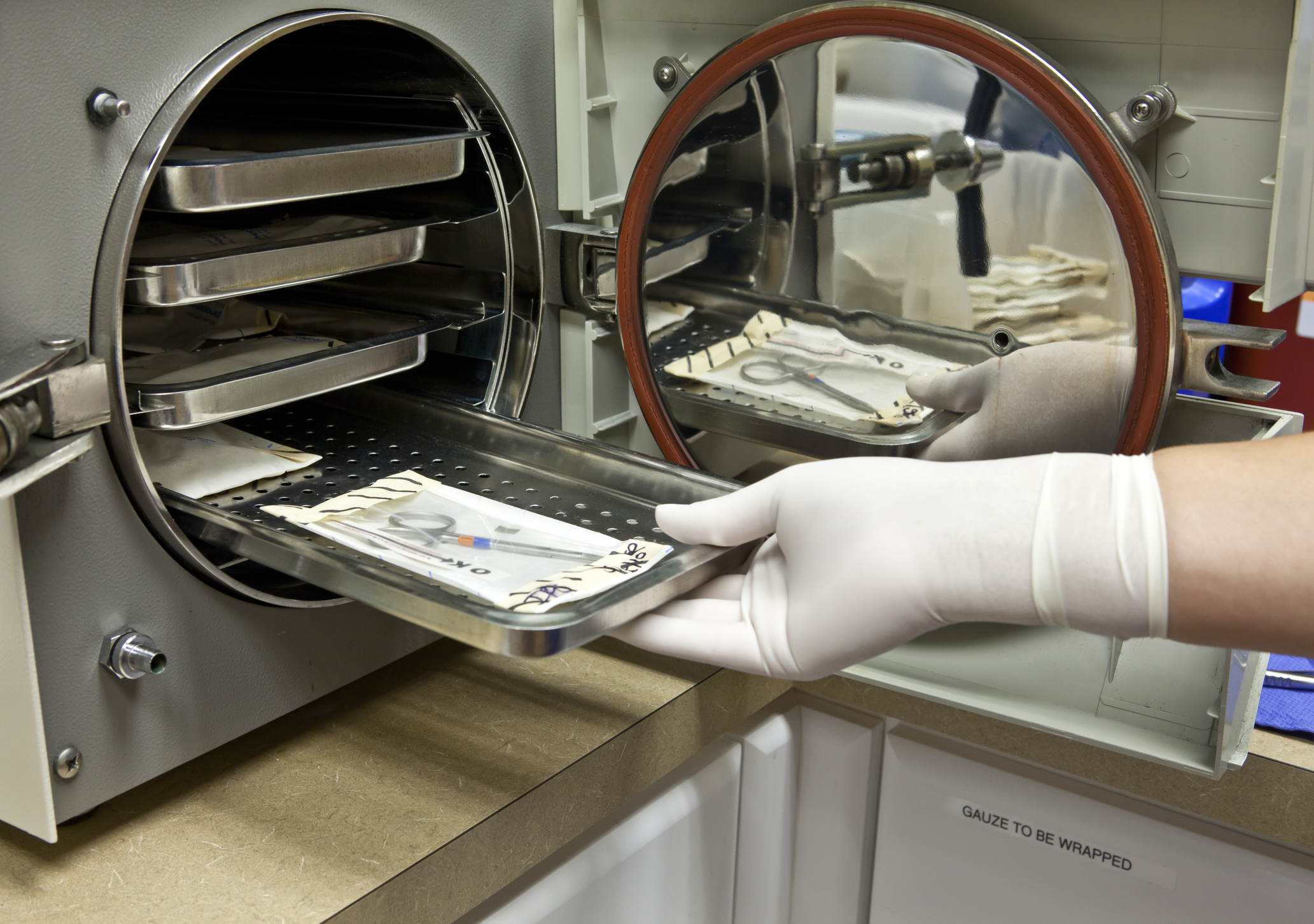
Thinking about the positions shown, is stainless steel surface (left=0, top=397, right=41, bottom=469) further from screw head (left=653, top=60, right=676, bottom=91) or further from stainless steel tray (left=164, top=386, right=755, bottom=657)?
screw head (left=653, top=60, right=676, bottom=91)

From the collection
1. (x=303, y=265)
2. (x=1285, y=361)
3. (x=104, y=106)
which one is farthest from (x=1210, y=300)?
(x=104, y=106)

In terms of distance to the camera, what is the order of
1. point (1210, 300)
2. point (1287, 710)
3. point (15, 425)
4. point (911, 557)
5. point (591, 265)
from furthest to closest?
point (1210, 300) < point (591, 265) < point (1287, 710) < point (911, 557) < point (15, 425)

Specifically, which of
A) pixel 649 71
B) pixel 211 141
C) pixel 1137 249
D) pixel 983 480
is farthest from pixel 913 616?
pixel 211 141

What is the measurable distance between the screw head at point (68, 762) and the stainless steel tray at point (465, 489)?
0.61 ft

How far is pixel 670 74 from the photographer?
1.12m

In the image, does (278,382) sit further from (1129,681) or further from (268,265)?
(1129,681)

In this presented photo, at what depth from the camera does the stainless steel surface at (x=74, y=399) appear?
759 mm

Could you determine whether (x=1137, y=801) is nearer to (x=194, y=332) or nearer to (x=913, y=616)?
(x=913, y=616)

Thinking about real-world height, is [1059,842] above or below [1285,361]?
below

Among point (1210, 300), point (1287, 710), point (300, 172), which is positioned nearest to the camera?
point (300, 172)

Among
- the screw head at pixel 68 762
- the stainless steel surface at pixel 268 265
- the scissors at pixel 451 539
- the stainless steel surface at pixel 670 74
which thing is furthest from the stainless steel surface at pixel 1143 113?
the screw head at pixel 68 762

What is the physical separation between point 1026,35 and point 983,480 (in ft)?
1.28

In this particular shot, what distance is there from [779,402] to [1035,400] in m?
0.26

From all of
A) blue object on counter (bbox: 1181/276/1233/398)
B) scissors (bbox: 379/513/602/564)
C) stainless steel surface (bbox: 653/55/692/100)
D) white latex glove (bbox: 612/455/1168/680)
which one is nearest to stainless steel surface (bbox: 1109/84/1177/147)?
white latex glove (bbox: 612/455/1168/680)
